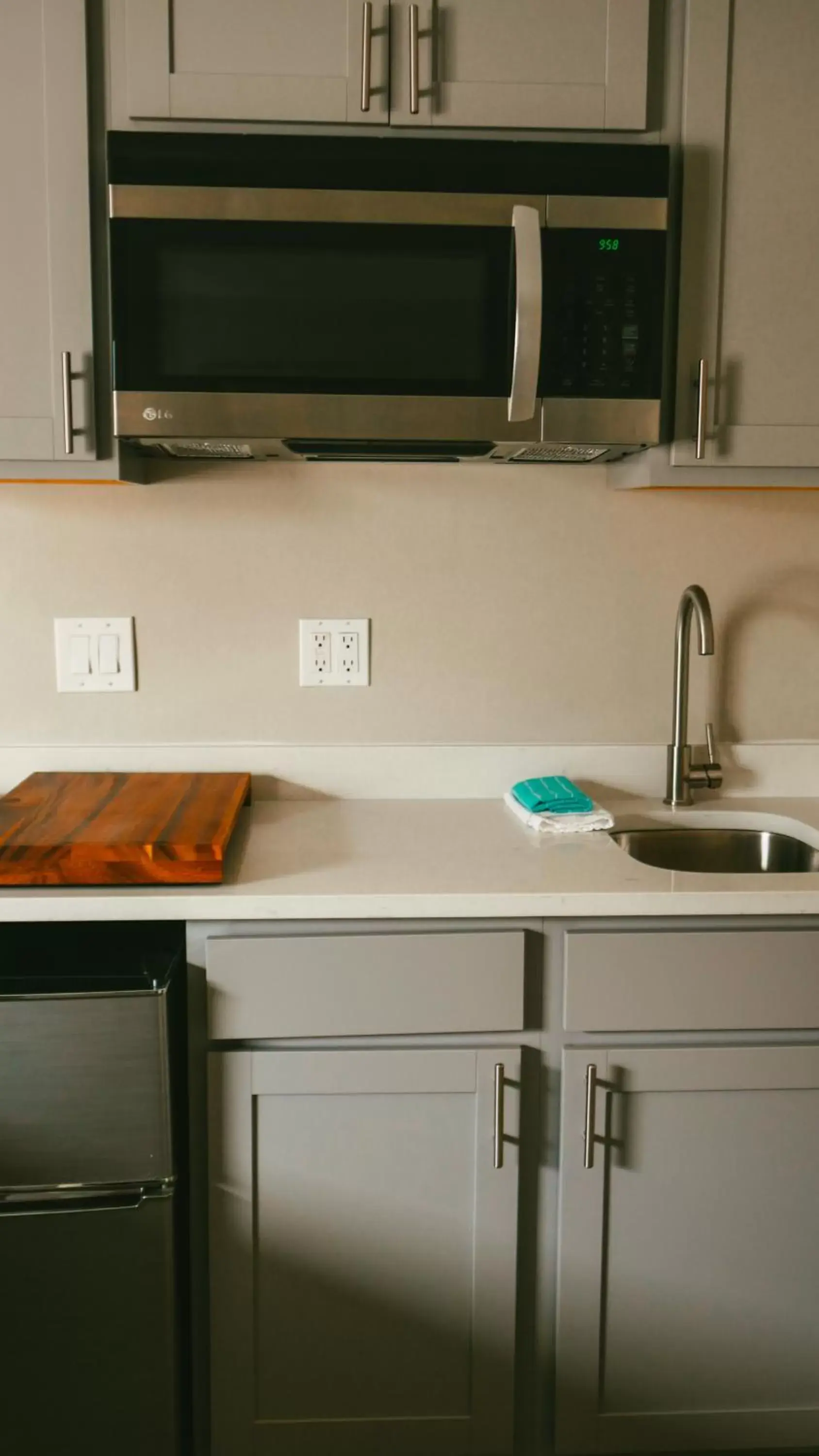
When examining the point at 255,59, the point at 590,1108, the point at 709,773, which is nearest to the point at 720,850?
the point at 709,773

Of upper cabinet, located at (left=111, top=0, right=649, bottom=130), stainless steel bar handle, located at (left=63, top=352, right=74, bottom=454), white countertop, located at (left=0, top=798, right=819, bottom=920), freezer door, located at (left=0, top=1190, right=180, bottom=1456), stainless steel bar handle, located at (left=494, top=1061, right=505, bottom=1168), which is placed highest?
upper cabinet, located at (left=111, top=0, right=649, bottom=130)

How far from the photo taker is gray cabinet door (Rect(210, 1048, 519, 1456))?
4.98 ft

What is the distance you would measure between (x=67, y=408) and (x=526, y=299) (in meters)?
0.63

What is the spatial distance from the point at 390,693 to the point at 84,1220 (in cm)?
94

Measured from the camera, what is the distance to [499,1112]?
1.53 metres

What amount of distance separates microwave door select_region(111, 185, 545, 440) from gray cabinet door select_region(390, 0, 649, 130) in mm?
127

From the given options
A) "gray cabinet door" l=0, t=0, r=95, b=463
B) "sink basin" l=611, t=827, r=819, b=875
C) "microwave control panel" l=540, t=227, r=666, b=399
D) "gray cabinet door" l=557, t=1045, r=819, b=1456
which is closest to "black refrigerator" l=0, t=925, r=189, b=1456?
"gray cabinet door" l=557, t=1045, r=819, b=1456

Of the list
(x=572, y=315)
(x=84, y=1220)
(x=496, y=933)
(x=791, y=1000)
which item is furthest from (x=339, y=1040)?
(x=572, y=315)

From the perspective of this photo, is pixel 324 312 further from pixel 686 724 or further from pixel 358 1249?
pixel 358 1249

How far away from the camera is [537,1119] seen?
61.4 inches

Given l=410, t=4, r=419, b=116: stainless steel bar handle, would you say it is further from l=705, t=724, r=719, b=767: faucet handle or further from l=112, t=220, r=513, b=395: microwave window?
l=705, t=724, r=719, b=767: faucet handle

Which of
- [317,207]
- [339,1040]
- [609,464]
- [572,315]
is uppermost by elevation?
[317,207]

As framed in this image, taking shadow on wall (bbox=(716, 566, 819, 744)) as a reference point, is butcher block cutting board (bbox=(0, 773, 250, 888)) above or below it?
below

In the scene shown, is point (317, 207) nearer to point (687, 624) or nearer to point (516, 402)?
point (516, 402)
